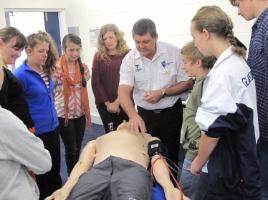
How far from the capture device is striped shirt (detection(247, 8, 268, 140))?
136cm

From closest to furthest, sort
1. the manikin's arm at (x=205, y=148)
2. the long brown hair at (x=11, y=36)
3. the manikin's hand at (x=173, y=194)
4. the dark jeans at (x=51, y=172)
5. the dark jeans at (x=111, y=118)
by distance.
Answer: the manikin's arm at (x=205, y=148) < the manikin's hand at (x=173, y=194) < the long brown hair at (x=11, y=36) < the dark jeans at (x=51, y=172) < the dark jeans at (x=111, y=118)

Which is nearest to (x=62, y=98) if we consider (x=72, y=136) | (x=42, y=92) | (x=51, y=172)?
(x=72, y=136)

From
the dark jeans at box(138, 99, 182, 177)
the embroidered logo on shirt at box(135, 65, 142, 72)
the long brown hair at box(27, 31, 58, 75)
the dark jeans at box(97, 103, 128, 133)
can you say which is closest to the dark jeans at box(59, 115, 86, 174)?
the dark jeans at box(97, 103, 128, 133)

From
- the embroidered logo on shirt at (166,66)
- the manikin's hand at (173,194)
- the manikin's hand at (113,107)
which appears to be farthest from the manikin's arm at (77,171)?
the manikin's hand at (113,107)

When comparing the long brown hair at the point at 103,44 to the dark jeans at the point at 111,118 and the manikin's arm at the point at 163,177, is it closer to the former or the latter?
the dark jeans at the point at 111,118

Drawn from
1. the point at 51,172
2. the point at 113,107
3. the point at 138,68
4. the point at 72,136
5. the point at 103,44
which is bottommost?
the point at 51,172

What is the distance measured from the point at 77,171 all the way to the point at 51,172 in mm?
788

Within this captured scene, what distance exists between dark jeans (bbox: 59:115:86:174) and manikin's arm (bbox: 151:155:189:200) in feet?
3.84

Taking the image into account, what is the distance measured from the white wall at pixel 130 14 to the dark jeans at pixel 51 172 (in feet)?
Result: 6.44

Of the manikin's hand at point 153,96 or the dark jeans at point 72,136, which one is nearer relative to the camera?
the manikin's hand at point 153,96

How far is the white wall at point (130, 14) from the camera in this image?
3387 mm

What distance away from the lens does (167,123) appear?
2.33 metres

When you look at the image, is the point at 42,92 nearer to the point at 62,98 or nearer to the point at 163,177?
the point at 62,98

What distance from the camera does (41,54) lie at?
221 centimetres
